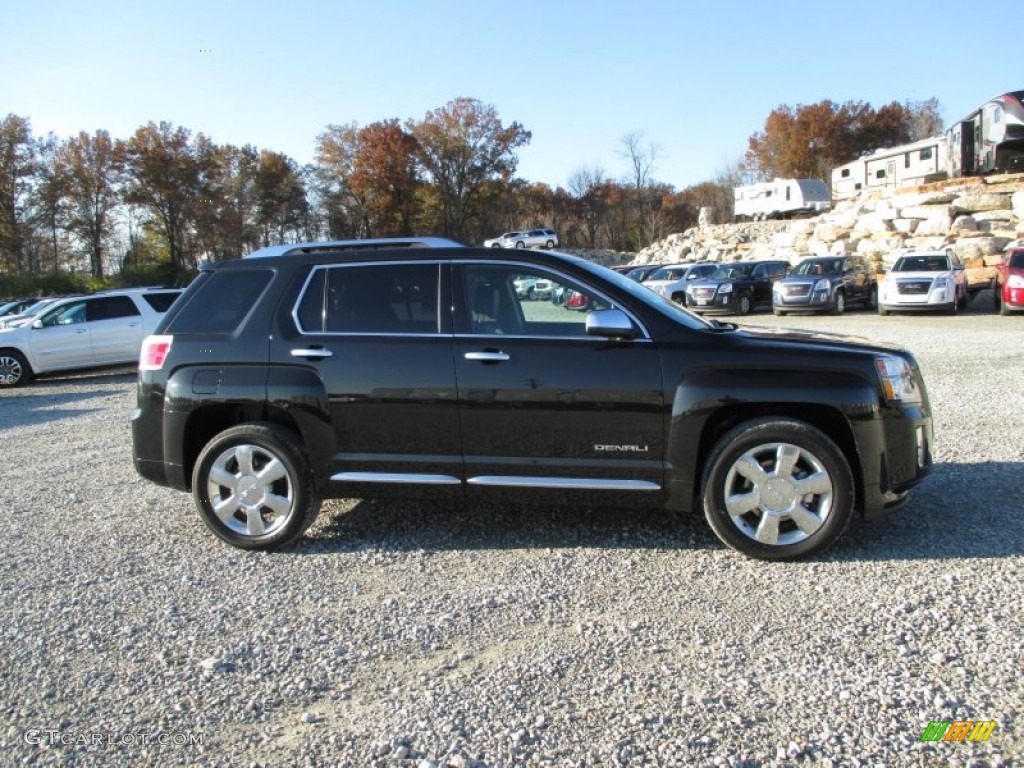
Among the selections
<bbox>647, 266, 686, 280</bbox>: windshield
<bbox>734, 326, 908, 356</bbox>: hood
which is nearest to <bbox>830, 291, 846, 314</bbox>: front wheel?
<bbox>647, 266, 686, 280</bbox>: windshield

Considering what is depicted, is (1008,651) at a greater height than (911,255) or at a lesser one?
lesser

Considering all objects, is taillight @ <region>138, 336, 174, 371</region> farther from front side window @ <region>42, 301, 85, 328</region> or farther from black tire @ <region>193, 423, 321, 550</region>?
front side window @ <region>42, 301, 85, 328</region>

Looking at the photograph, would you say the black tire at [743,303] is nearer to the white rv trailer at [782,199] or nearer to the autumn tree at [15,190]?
the white rv trailer at [782,199]

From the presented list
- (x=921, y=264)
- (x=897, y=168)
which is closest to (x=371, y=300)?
(x=921, y=264)

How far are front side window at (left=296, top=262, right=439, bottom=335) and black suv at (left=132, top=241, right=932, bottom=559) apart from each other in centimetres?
1

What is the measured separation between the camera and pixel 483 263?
4711mm

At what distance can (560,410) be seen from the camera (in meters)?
4.38

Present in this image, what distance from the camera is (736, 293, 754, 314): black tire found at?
25.5 meters

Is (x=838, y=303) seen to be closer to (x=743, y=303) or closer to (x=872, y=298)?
(x=872, y=298)

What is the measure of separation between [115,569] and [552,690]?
9.32 feet

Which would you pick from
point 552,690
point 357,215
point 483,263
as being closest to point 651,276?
point 483,263

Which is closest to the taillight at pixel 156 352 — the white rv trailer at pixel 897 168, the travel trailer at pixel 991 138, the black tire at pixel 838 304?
the black tire at pixel 838 304

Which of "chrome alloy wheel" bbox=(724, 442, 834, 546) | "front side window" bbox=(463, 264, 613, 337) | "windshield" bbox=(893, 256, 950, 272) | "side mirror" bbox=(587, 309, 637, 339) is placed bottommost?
"chrome alloy wheel" bbox=(724, 442, 834, 546)

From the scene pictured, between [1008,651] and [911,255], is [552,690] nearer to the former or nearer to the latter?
[1008,651]
